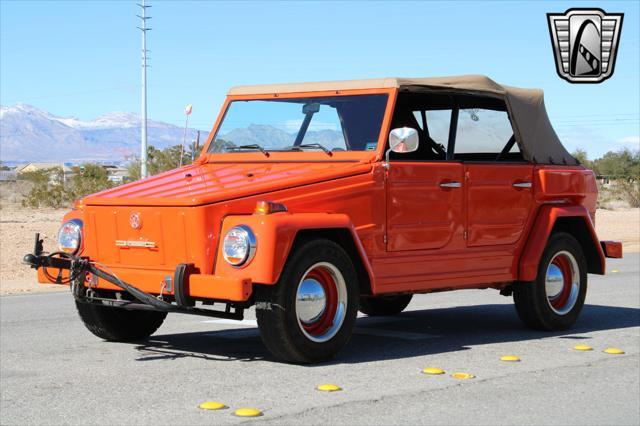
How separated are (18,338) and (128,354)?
1.38m

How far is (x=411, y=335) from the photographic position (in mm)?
9055

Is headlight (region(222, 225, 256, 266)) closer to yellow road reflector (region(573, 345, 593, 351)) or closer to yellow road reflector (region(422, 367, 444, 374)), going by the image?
yellow road reflector (region(422, 367, 444, 374))

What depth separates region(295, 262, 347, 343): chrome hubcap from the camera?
7.34 m

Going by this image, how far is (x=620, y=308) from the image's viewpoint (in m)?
11.2

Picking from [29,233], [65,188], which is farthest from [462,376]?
[65,188]

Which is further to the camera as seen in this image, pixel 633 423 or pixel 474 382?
pixel 474 382

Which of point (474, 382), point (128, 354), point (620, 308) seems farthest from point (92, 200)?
point (620, 308)

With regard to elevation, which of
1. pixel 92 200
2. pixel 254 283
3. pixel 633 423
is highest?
pixel 92 200

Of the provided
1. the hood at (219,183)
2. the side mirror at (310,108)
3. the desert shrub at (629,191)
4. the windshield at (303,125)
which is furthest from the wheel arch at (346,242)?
the desert shrub at (629,191)

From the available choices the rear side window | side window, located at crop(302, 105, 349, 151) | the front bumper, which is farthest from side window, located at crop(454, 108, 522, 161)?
the front bumper

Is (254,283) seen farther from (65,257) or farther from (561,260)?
(561,260)

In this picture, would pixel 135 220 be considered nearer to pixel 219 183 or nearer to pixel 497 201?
pixel 219 183

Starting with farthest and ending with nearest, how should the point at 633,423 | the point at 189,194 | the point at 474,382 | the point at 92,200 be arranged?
the point at 92,200 → the point at 189,194 → the point at 474,382 → the point at 633,423

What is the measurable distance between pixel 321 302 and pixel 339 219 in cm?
59
